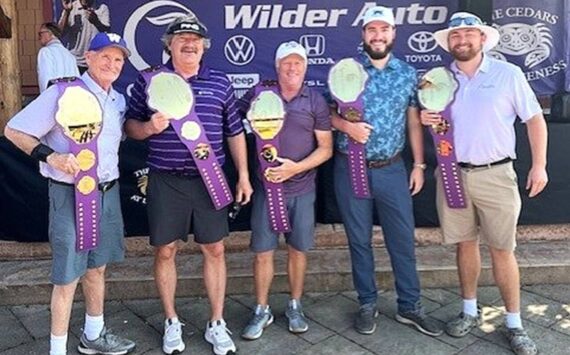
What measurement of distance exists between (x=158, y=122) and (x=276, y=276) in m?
1.46

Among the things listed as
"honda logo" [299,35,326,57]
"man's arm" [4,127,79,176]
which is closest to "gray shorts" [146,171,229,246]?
"man's arm" [4,127,79,176]

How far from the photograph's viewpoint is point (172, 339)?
3.28 m

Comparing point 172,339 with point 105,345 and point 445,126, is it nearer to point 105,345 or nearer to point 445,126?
point 105,345

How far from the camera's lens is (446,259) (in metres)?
4.17

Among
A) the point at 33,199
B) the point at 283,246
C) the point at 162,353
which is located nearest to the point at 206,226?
the point at 162,353

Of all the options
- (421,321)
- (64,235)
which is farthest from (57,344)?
(421,321)

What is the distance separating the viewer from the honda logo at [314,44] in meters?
4.84

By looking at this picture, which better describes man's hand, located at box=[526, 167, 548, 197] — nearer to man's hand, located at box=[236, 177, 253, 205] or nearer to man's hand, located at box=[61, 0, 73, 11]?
man's hand, located at box=[236, 177, 253, 205]

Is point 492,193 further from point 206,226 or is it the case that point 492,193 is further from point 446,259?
point 206,226

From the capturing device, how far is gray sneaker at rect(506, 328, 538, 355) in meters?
3.16

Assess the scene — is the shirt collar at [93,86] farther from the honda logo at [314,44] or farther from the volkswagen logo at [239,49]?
the honda logo at [314,44]

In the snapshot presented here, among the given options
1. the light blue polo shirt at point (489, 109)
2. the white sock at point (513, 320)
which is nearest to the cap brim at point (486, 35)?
the light blue polo shirt at point (489, 109)

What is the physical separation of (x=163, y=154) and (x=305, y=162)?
2.40 feet

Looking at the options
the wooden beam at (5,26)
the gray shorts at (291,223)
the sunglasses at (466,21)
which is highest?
the wooden beam at (5,26)
